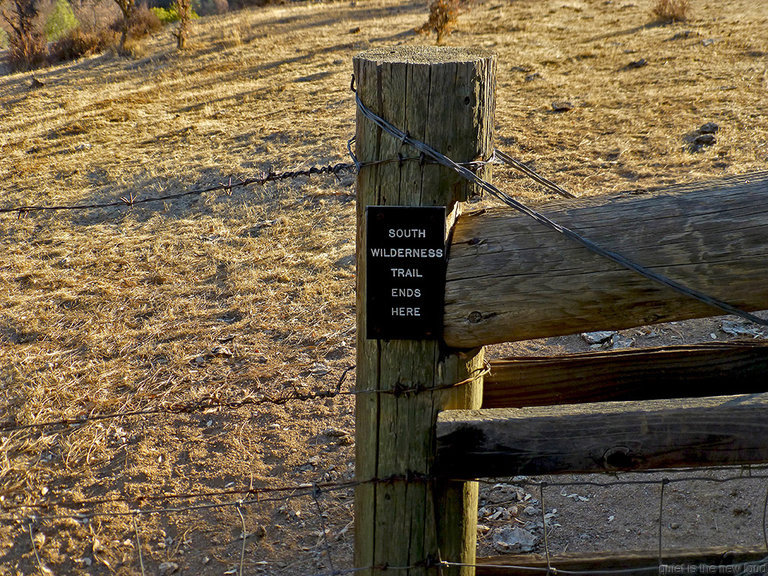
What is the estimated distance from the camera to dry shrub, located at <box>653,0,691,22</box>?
38.2 ft

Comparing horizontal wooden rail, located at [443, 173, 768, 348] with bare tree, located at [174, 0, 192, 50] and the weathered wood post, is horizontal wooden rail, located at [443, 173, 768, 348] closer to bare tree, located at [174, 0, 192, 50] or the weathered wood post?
the weathered wood post

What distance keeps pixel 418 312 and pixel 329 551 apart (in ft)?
6.06

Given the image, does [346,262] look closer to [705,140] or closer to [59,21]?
[705,140]

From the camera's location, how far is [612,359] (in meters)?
2.14

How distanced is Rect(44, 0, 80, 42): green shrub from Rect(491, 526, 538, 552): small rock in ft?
67.4

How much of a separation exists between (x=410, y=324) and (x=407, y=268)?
0.14 meters

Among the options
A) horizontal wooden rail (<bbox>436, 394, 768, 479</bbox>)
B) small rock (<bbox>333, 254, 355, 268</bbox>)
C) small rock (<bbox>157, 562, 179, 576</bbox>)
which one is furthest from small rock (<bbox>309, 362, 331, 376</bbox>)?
horizontal wooden rail (<bbox>436, 394, 768, 479</bbox>)

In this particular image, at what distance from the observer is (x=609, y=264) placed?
1.71 m

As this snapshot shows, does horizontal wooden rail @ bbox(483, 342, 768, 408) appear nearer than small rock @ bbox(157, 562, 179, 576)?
Yes

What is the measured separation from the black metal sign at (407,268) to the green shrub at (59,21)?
2114cm

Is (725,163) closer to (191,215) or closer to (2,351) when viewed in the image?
(191,215)

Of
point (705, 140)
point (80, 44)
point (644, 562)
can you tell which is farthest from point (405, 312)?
point (80, 44)

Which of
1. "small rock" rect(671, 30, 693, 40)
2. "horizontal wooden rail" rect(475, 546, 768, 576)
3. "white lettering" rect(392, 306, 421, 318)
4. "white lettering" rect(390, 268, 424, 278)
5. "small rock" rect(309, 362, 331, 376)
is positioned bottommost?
"small rock" rect(309, 362, 331, 376)

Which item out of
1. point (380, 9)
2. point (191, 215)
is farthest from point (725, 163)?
point (380, 9)
